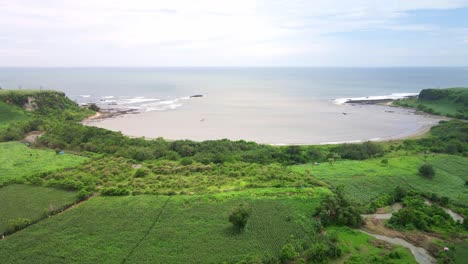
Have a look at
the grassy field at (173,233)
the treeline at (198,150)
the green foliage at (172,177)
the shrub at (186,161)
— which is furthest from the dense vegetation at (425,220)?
the shrub at (186,161)

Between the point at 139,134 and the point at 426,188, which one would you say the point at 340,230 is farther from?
the point at 139,134

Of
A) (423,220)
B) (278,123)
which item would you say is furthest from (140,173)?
(278,123)

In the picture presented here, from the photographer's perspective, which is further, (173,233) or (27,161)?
(27,161)

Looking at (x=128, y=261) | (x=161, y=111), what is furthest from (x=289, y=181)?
(x=161, y=111)

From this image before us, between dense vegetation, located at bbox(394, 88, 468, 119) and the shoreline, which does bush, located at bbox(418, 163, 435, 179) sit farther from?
dense vegetation, located at bbox(394, 88, 468, 119)

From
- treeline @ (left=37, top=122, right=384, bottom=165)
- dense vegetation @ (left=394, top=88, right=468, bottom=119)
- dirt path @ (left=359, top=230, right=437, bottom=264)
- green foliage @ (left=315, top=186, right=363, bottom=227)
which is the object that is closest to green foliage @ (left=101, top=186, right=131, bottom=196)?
treeline @ (left=37, top=122, right=384, bottom=165)

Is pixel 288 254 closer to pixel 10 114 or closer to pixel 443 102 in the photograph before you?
pixel 10 114
